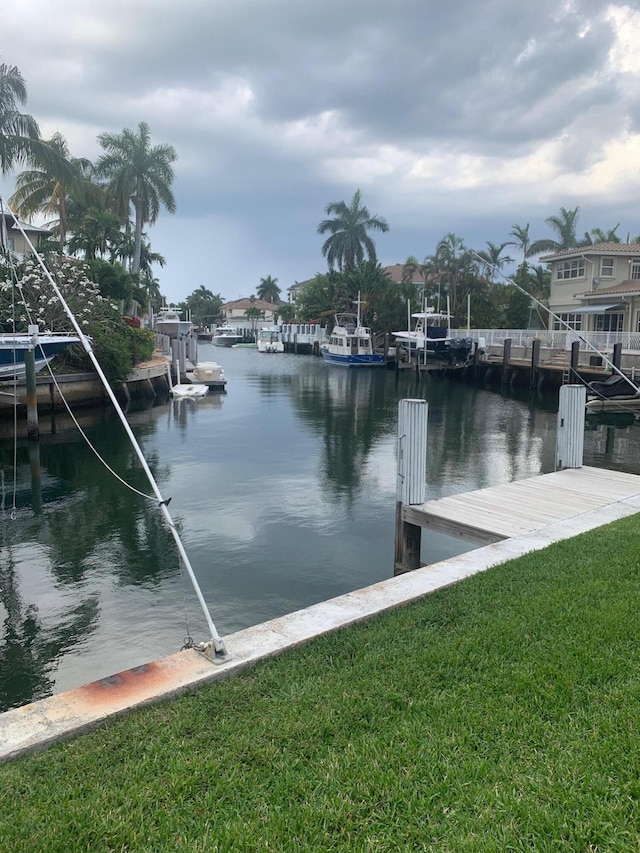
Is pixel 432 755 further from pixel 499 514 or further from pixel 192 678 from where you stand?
pixel 499 514

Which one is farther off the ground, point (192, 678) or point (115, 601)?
point (192, 678)

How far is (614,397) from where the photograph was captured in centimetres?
2686

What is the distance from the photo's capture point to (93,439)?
21047 mm

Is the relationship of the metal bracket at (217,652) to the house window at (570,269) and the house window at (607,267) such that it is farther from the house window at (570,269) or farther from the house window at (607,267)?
the house window at (570,269)

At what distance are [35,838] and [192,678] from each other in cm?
147

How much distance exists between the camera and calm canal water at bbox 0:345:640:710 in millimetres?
7988

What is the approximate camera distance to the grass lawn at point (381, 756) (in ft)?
9.11

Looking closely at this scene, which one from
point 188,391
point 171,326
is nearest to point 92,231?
point 171,326

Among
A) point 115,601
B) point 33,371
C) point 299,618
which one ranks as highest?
point 33,371

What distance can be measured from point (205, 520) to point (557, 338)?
31.7 metres

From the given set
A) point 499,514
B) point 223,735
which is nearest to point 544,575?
point 499,514

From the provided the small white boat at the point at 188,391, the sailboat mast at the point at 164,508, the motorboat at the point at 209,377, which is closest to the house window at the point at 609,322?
the motorboat at the point at 209,377

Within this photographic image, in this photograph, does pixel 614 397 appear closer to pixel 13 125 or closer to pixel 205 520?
pixel 205 520

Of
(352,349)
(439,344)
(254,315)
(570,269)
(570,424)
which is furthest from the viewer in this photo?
(254,315)
